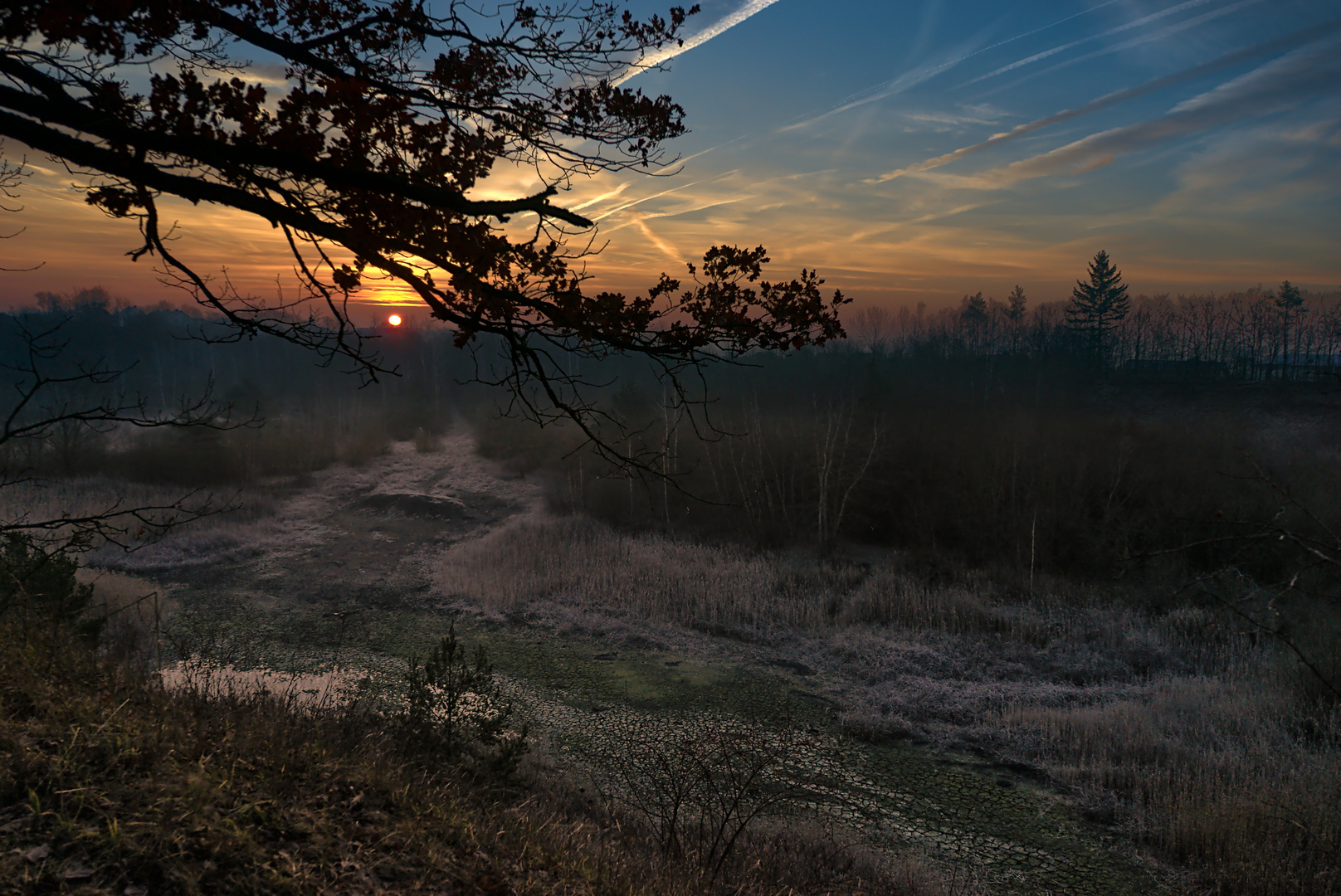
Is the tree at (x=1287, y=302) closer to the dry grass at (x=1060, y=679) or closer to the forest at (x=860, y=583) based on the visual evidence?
the forest at (x=860, y=583)

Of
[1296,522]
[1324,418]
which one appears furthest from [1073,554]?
[1324,418]

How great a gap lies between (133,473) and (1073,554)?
151ft

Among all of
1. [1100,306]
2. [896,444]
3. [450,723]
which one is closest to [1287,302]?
[1100,306]

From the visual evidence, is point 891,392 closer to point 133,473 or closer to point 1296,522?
point 1296,522

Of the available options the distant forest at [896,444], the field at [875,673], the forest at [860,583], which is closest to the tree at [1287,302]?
the distant forest at [896,444]

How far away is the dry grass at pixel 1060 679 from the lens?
8719 mm

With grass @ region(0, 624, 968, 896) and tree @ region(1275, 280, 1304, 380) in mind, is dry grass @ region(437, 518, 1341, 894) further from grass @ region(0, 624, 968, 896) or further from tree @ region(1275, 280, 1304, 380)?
tree @ region(1275, 280, 1304, 380)

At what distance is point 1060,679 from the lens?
15.1m

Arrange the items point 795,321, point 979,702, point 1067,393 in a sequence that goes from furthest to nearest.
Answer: point 1067,393, point 979,702, point 795,321

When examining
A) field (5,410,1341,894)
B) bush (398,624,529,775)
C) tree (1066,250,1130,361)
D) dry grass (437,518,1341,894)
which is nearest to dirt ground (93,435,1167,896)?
field (5,410,1341,894)

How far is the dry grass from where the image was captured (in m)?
8.72

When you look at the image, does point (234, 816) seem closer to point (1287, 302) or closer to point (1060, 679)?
point (1060, 679)

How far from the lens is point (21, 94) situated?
4.70 meters

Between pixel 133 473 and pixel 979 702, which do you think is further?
pixel 133 473
